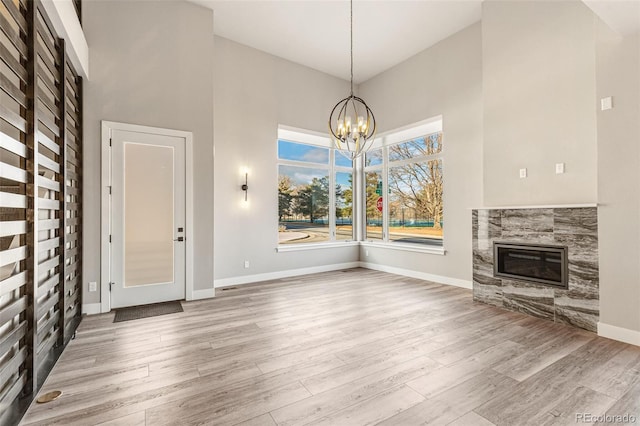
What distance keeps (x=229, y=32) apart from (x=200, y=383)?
5357mm

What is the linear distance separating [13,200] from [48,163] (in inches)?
34.5

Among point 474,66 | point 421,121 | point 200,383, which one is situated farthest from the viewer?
point 421,121

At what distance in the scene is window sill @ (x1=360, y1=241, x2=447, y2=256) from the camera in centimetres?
571

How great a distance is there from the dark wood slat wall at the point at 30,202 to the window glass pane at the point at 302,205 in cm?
379

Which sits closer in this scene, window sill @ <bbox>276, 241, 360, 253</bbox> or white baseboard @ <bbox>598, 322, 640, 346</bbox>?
white baseboard @ <bbox>598, 322, 640, 346</bbox>

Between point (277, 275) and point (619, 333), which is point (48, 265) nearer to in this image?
point (277, 275)

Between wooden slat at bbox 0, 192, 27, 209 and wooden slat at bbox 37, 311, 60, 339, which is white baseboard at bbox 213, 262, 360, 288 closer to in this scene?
wooden slat at bbox 37, 311, 60, 339

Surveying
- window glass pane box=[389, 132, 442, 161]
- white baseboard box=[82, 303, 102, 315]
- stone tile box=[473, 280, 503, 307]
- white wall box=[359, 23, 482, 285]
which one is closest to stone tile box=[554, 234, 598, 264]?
stone tile box=[473, 280, 503, 307]

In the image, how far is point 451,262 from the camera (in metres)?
5.49

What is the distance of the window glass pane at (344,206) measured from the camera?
24.0 feet

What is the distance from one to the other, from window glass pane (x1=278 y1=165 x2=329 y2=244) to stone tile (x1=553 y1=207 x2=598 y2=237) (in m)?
4.31

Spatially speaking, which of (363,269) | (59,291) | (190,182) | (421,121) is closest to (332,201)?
(363,269)

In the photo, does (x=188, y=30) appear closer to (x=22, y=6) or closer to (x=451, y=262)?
(x=22, y=6)

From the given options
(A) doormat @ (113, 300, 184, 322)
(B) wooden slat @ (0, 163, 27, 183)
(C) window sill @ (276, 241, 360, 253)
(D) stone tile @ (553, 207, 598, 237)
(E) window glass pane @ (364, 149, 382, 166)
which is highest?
(E) window glass pane @ (364, 149, 382, 166)
